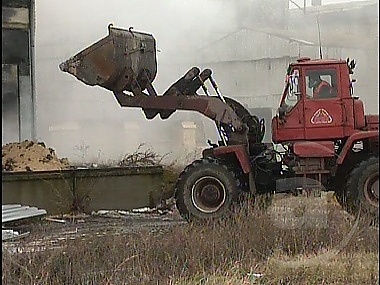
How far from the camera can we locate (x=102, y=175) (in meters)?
5.62

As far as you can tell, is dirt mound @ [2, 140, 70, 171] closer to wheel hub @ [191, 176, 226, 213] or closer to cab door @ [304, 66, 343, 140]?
wheel hub @ [191, 176, 226, 213]

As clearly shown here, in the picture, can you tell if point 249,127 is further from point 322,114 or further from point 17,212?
point 17,212

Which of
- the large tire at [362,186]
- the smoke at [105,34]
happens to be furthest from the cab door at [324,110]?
the smoke at [105,34]

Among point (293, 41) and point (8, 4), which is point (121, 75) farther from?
point (8, 4)

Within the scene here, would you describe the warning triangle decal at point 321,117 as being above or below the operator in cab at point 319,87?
below

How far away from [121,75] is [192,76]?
56cm

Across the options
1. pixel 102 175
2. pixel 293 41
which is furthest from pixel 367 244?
pixel 293 41

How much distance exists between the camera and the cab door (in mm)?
4961

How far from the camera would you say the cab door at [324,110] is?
16.3 ft

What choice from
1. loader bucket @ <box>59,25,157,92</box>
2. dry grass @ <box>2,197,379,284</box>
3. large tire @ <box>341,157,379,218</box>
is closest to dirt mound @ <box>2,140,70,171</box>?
loader bucket @ <box>59,25,157,92</box>

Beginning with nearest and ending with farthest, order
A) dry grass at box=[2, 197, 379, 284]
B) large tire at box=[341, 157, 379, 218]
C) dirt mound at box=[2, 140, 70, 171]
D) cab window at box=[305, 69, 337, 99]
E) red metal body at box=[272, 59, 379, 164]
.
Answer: dry grass at box=[2, 197, 379, 284] < large tire at box=[341, 157, 379, 218] < red metal body at box=[272, 59, 379, 164] < cab window at box=[305, 69, 337, 99] < dirt mound at box=[2, 140, 70, 171]

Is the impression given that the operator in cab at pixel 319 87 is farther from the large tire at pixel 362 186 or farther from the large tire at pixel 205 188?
the large tire at pixel 205 188

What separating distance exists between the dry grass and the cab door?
54.8 inches

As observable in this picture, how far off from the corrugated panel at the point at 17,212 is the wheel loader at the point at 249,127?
0.99 m
